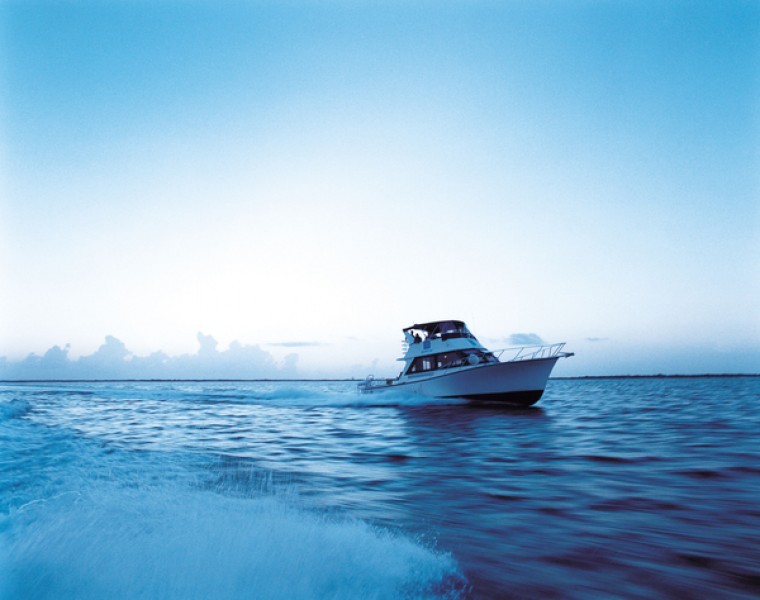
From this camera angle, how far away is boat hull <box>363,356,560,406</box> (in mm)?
17125

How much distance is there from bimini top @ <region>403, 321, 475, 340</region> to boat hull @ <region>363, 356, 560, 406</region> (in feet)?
8.84

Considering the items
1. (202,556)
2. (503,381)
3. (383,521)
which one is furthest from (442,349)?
(202,556)

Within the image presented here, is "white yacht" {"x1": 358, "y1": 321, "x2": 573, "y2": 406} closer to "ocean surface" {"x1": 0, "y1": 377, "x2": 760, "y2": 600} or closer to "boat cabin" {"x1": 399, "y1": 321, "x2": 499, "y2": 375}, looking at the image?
"boat cabin" {"x1": 399, "y1": 321, "x2": 499, "y2": 375}

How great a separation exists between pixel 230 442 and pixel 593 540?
8.35 m

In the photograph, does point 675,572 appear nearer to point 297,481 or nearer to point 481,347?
point 297,481

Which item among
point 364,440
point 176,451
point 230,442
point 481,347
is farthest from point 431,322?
point 176,451

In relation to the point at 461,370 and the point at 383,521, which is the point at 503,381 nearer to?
the point at 461,370

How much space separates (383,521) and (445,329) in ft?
56.0

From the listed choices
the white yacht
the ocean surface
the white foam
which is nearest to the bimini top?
the white yacht

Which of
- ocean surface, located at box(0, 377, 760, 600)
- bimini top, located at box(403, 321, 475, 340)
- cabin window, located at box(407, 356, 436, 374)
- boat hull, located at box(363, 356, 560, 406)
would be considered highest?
bimini top, located at box(403, 321, 475, 340)

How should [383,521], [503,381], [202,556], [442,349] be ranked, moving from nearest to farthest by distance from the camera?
[202,556] → [383,521] → [503,381] → [442,349]

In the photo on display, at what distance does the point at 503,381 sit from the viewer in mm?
17438

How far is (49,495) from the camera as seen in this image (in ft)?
15.7

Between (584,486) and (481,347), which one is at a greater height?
(481,347)
